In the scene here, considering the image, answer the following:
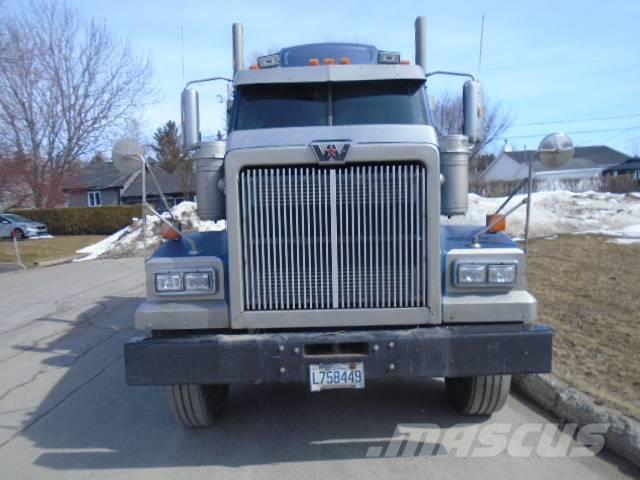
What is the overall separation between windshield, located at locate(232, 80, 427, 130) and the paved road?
8.28 feet

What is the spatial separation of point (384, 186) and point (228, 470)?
7.35ft

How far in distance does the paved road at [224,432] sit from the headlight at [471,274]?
4.13 ft

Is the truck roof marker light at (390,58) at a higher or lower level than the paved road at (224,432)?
higher

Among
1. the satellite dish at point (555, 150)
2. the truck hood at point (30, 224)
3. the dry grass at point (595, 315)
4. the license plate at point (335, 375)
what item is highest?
the satellite dish at point (555, 150)

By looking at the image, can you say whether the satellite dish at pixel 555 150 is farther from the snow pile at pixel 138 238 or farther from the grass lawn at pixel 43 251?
the grass lawn at pixel 43 251

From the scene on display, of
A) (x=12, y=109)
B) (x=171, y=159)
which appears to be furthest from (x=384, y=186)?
(x=171, y=159)

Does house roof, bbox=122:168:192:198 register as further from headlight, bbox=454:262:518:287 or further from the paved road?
headlight, bbox=454:262:518:287

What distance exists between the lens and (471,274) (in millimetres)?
4289

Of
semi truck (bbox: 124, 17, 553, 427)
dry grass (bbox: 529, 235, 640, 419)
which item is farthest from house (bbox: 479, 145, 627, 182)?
semi truck (bbox: 124, 17, 553, 427)

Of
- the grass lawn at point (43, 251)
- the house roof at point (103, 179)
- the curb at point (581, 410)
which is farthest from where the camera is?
the house roof at point (103, 179)

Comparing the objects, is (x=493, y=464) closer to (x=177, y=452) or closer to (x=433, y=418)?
(x=433, y=418)

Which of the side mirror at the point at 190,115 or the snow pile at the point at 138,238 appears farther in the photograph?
the snow pile at the point at 138,238

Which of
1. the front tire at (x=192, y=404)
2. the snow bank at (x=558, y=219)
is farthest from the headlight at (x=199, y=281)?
the snow bank at (x=558, y=219)

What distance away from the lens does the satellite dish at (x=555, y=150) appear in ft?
15.0
